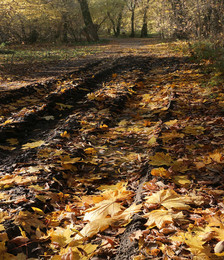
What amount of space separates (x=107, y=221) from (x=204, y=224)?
0.63m

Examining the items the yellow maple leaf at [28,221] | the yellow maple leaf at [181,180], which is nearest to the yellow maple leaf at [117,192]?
the yellow maple leaf at [181,180]

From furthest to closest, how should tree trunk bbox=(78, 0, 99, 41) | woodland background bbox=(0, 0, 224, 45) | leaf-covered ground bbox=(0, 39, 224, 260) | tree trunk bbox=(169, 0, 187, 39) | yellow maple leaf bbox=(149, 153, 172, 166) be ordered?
tree trunk bbox=(78, 0, 99, 41)
tree trunk bbox=(169, 0, 187, 39)
woodland background bbox=(0, 0, 224, 45)
yellow maple leaf bbox=(149, 153, 172, 166)
leaf-covered ground bbox=(0, 39, 224, 260)

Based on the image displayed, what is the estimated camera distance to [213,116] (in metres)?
3.64

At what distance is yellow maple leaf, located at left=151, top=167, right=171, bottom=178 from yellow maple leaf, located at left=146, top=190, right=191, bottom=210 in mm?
286

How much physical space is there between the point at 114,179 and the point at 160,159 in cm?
50

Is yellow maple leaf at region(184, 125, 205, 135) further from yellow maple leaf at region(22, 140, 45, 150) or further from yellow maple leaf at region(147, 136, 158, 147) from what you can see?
yellow maple leaf at region(22, 140, 45, 150)

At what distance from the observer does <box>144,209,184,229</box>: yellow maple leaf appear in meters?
1.52

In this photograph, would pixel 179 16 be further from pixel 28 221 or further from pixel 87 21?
pixel 87 21

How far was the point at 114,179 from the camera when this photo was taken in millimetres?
2398

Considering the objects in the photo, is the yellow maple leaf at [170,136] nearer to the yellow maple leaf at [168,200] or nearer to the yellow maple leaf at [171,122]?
the yellow maple leaf at [171,122]

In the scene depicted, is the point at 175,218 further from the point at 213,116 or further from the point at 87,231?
the point at 213,116

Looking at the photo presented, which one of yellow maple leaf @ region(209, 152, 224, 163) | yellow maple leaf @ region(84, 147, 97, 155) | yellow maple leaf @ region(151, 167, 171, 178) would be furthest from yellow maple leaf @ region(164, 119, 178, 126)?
yellow maple leaf @ region(151, 167, 171, 178)

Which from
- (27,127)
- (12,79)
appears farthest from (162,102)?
(12,79)

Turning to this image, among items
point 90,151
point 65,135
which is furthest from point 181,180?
point 65,135
